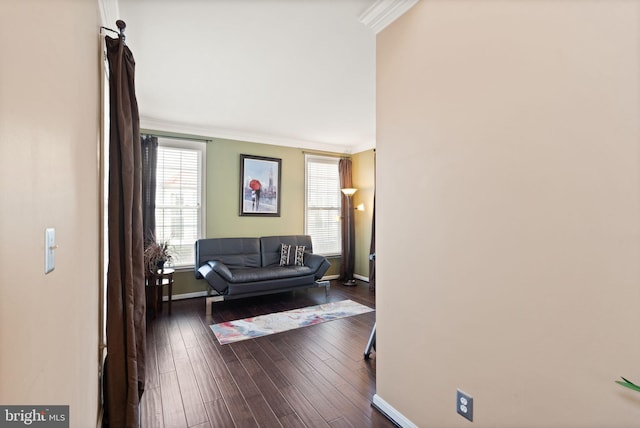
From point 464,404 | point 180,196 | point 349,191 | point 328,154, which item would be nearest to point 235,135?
point 180,196

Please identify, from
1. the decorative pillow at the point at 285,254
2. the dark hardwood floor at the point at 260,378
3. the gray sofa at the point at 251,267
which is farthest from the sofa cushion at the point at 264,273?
the dark hardwood floor at the point at 260,378

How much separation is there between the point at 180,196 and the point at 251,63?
2723 millimetres

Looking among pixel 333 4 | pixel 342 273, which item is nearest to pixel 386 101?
pixel 333 4

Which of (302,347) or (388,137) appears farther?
(302,347)

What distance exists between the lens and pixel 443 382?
1606 mm

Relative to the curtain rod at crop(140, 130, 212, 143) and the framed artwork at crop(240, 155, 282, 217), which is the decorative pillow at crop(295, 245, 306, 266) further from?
the curtain rod at crop(140, 130, 212, 143)

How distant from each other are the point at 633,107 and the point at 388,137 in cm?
117

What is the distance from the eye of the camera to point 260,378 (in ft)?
7.84

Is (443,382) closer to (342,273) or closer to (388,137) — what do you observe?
(388,137)

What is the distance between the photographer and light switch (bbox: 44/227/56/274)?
2.56 feet

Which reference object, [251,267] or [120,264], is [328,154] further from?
[120,264]

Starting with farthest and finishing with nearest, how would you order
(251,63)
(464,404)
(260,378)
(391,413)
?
(251,63)
(260,378)
(391,413)
(464,404)

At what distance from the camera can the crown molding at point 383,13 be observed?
185 cm

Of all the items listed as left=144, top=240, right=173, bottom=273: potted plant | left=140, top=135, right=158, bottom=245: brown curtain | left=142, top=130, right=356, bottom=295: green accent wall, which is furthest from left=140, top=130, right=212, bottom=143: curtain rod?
left=144, top=240, right=173, bottom=273: potted plant
